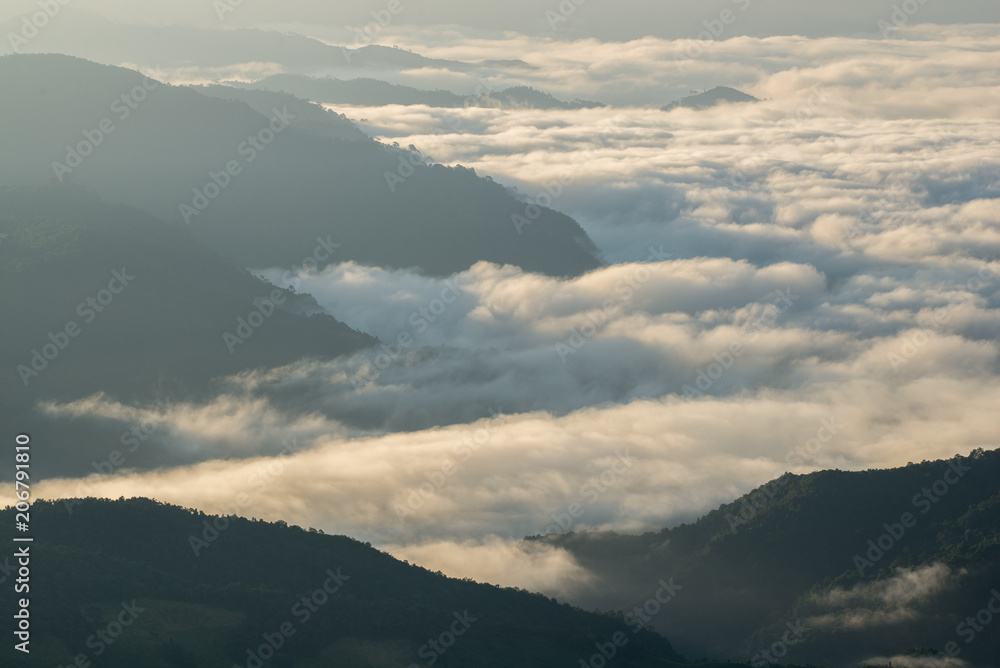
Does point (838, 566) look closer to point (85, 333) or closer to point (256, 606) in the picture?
point (256, 606)

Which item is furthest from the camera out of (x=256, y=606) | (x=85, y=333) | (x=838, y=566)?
(x=85, y=333)

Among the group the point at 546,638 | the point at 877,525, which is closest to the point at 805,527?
the point at 877,525

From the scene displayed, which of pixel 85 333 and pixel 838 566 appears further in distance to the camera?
pixel 85 333

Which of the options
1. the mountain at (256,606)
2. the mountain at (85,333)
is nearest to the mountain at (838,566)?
the mountain at (256,606)

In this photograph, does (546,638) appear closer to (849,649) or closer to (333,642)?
(333,642)

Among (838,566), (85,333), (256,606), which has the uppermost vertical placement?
(85,333)

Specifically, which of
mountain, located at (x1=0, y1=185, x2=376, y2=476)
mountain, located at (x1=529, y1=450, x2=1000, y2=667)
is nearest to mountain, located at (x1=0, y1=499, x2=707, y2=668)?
mountain, located at (x1=529, y1=450, x2=1000, y2=667)

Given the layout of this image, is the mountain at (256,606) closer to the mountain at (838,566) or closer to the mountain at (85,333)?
the mountain at (838,566)

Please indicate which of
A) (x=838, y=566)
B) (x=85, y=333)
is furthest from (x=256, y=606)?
(x=85, y=333)
